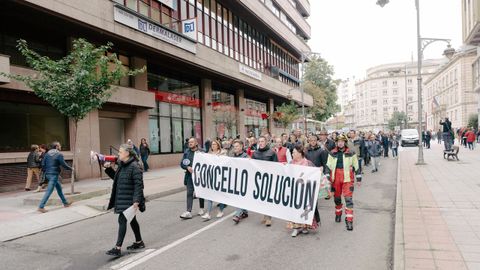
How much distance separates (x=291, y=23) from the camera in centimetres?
4381

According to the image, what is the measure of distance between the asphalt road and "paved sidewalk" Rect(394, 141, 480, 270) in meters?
0.33

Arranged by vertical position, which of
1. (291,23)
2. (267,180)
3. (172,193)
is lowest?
(172,193)

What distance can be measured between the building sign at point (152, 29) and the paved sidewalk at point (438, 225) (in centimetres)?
1302

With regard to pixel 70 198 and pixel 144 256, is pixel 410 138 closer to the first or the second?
pixel 70 198

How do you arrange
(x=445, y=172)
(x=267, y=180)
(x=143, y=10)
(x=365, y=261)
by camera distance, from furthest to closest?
(x=143, y=10) → (x=445, y=172) → (x=267, y=180) → (x=365, y=261)

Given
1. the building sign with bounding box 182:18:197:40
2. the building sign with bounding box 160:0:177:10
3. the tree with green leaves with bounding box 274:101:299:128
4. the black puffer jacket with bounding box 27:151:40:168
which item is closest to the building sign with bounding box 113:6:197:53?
the building sign with bounding box 182:18:197:40

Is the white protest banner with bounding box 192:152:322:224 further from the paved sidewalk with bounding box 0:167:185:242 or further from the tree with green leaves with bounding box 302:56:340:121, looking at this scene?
the tree with green leaves with bounding box 302:56:340:121

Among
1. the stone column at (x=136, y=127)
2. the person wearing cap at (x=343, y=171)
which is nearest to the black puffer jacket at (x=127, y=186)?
the person wearing cap at (x=343, y=171)

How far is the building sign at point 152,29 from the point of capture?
16.1 meters

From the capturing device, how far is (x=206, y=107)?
26.6m

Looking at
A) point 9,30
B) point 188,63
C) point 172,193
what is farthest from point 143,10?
point 172,193

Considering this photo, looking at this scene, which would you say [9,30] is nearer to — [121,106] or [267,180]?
[121,106]

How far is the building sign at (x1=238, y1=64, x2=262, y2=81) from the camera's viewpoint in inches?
1088

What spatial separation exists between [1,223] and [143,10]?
1312cm
